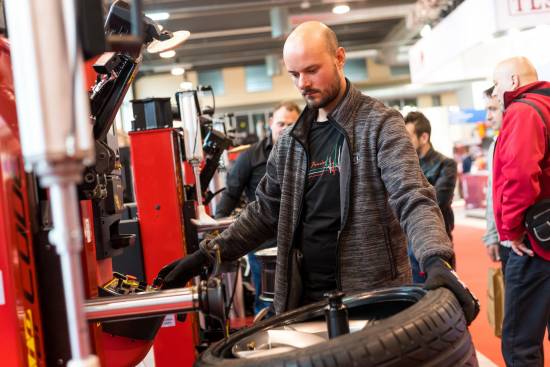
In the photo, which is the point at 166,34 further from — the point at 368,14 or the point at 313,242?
the point at 368,14

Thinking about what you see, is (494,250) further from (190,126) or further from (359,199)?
(359,199)

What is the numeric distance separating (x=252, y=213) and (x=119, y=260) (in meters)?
1.31

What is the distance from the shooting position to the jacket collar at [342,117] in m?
1.96

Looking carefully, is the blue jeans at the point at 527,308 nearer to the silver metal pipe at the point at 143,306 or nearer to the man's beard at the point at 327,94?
the man's beard at the point at 327,94

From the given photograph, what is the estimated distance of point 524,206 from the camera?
280 cm

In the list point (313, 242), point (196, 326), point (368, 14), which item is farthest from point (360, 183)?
point (368, 14)

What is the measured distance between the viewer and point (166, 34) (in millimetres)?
1667

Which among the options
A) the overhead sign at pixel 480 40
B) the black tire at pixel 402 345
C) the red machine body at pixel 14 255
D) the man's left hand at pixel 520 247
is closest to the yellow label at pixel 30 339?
the red machine body at pixel 14 255

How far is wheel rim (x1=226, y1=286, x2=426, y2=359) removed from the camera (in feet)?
4.60

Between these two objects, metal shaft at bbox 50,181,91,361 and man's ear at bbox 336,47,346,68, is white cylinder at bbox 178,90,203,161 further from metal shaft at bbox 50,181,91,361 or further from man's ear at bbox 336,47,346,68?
metal shaft at bbox 50,181,91,361

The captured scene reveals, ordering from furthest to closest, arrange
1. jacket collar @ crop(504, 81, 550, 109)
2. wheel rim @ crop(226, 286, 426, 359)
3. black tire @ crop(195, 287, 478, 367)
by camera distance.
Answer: jacket collar @ crop(504, 81, 550, 109) → wheel rim @ crop(226, 286, 426, 359) → black tire @ crop(195, 287, 478, 367)

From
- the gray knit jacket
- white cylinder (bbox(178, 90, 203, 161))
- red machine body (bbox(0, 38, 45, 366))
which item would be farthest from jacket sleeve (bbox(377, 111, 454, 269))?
white cylinder (bbox(178, 90, 203, 161))

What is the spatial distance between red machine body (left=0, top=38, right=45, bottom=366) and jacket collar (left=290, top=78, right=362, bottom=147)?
0.99m

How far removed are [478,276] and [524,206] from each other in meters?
4.32
